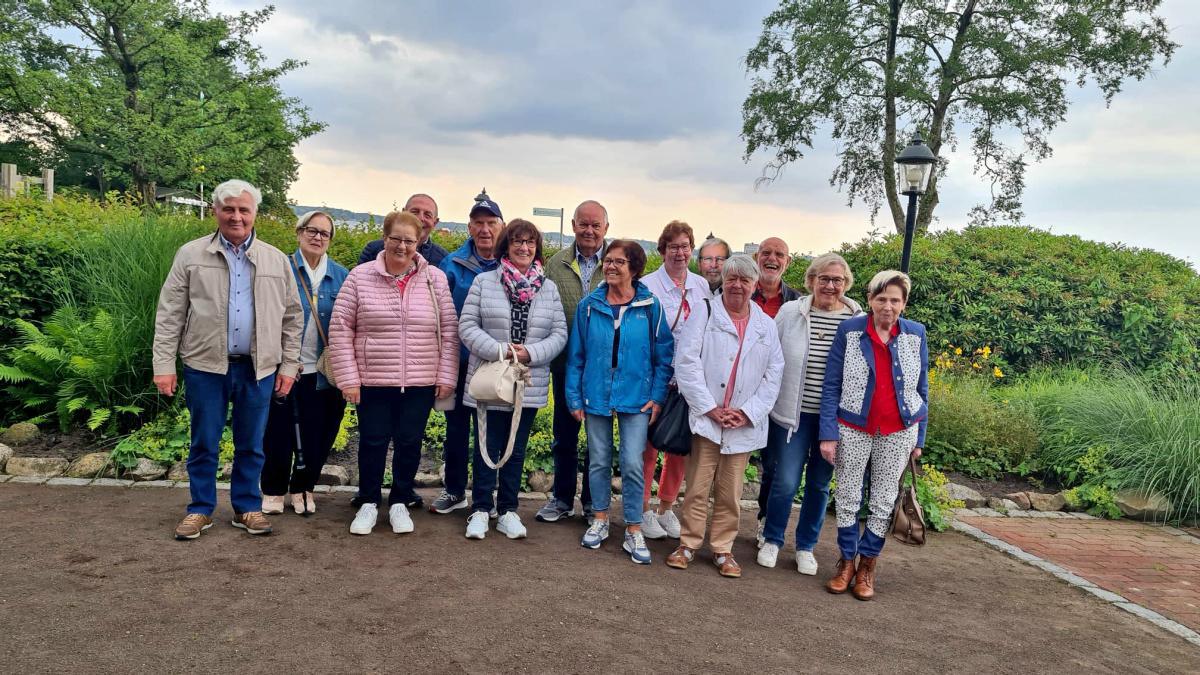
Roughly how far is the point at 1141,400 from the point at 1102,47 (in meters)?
16.0

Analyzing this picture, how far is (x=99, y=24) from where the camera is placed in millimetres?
23875

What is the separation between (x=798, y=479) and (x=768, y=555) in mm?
561

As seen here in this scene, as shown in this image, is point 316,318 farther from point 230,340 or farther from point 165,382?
point 165,382

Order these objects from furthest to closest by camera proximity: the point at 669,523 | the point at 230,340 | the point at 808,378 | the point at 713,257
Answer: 1. the point at 669,523
2. the point at 713,257
3. the point at 808,378
4. the point at 230,340

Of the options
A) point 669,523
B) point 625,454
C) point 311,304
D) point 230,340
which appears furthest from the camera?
point 669,523

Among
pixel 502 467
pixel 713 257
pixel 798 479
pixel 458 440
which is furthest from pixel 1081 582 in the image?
pixel 458 440

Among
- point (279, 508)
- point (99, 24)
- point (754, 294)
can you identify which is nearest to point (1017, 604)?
point (754, 294)

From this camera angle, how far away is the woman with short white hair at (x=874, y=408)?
168 inches

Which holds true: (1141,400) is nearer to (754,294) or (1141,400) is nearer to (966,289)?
(966,289)

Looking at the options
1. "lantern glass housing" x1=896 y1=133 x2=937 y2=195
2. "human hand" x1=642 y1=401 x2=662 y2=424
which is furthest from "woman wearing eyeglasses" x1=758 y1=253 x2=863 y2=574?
"lantern glass housing" x1=896 y1=133 x2=937 y2=195

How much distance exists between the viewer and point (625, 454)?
4664mm

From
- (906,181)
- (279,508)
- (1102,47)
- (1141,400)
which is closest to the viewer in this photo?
(279,508)

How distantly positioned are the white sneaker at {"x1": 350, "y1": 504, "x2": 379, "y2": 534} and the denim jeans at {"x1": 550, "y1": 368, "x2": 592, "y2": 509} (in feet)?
4.18

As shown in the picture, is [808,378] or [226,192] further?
[808,378]
